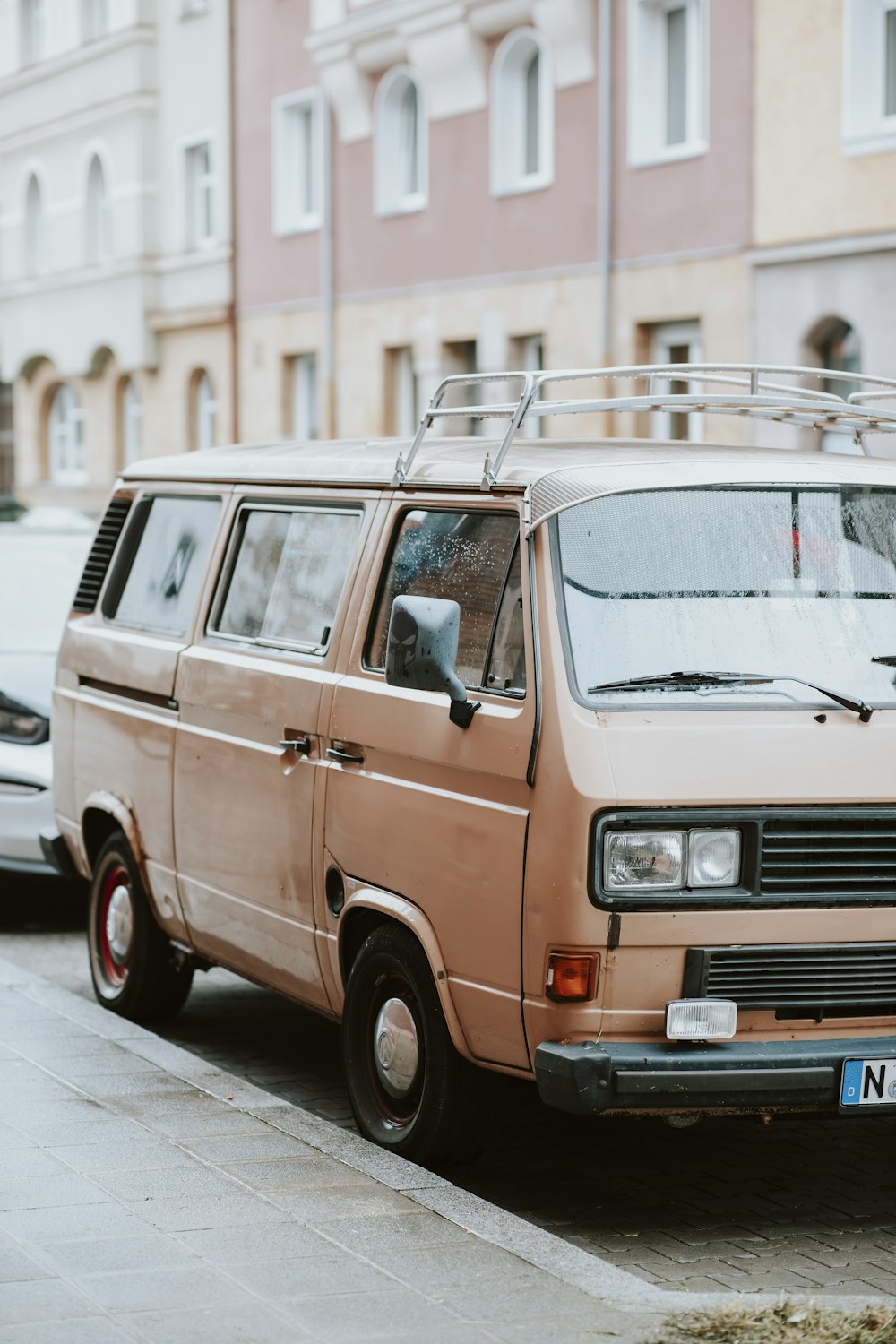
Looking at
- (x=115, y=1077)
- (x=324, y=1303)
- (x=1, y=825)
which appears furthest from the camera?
(x=1, y=825)

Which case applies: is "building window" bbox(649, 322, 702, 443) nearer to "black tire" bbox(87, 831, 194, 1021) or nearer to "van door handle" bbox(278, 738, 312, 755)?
"black tire" bbox(87, 831, 194, 1021)

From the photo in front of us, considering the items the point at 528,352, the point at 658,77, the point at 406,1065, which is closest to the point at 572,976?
the point at 406,1065

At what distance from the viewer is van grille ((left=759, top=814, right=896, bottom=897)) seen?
5.49 meters

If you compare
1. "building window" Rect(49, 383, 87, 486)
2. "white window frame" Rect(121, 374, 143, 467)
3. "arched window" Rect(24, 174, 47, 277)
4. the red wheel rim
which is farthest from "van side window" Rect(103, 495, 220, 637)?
"arched window" Rect(24, 174, 47, 277)

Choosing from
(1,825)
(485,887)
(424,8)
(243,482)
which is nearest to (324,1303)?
(485,887)

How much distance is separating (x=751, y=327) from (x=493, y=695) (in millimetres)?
15998

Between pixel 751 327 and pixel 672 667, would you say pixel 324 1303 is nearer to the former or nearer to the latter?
pixel 672 667

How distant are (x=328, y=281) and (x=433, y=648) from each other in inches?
936

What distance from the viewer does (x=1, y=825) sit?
1059 centimetres

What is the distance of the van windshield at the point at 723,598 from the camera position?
568cm

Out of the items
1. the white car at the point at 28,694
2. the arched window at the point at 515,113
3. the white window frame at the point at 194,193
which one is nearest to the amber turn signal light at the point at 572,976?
the white car at the point at 28,694

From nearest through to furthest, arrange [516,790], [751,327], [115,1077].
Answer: [516,790], [115,1077], [751,327]

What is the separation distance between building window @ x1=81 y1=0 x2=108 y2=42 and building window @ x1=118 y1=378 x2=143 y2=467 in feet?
18.7

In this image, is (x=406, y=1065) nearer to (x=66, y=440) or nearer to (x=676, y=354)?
(x=676, y=354)
